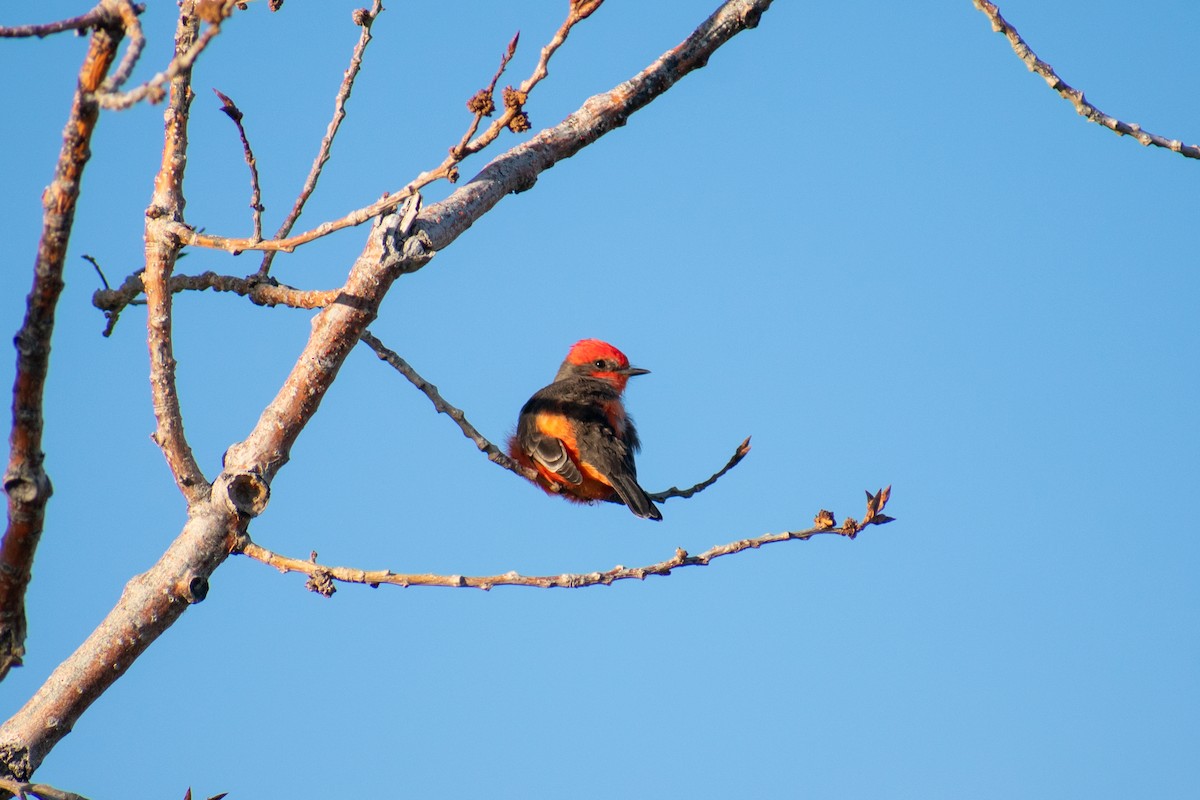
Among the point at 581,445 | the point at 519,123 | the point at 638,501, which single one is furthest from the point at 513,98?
the point at 581,445

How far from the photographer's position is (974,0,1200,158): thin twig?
12.6 ft

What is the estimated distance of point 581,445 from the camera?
24.3 ft

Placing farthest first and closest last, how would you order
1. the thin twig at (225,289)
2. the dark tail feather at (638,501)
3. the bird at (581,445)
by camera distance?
the bird at (581,445) → the dark tail feather at (638,501) → the thin twig at (225,289)

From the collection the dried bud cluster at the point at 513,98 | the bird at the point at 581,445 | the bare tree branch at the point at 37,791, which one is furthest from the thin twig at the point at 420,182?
the bird at the point at 581,445

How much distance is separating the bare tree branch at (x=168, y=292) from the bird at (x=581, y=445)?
11.3 ft

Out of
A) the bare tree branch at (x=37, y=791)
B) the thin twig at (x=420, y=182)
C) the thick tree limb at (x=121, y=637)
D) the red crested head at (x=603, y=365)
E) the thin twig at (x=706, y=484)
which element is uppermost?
the red crested head at (x=603, y=365)

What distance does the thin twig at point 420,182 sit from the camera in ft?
9.18

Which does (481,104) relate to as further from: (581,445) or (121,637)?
(581,445)

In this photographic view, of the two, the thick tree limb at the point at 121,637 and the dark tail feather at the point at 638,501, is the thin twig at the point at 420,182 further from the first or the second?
the dark tail feather at the point at 638,501

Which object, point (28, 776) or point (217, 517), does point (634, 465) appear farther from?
point (28, 776)

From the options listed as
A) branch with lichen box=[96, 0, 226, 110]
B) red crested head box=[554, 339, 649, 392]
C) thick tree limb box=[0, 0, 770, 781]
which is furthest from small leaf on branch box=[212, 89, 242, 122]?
red crested head box=[554, 339, 649, 392]

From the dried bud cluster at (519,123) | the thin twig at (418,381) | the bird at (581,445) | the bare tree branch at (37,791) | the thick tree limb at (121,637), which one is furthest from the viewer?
the bird at (581,445)

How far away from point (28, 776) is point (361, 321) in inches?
58.2

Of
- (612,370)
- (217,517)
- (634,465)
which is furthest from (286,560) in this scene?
(612,370)
